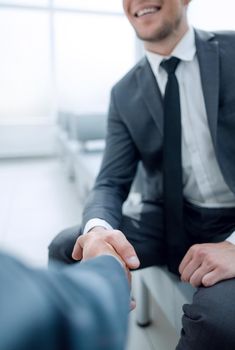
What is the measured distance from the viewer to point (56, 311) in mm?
193

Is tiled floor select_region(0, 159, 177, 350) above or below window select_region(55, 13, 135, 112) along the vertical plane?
below

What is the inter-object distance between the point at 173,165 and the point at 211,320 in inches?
17.0

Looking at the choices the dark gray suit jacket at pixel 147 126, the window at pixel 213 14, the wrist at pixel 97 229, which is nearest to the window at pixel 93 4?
the window at pixel 213 14

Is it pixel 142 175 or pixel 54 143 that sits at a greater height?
pixel 142 175

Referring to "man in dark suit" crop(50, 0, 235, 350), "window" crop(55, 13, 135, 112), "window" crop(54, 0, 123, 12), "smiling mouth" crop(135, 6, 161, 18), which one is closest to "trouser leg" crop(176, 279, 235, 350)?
"man in dark suit" crop(50, 0, 235, 350)

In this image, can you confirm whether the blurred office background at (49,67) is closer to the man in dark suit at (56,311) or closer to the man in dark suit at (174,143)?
the man in dark suit at (174,143)

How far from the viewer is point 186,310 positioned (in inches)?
23.8

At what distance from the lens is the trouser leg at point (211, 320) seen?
0.53 m

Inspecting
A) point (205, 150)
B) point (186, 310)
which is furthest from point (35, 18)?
point (186, 310)

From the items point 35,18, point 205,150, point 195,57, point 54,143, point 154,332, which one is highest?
point 35,18

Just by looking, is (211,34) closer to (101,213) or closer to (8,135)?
(101,213)

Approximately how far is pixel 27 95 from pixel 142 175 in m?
3.75

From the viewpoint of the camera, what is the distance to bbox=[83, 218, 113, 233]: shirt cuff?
2.48 feet

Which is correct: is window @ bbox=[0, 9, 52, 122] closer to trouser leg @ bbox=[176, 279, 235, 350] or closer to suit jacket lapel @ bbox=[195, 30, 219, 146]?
suit jacket lapel @ bbox=[195, 30, 219, 146]
